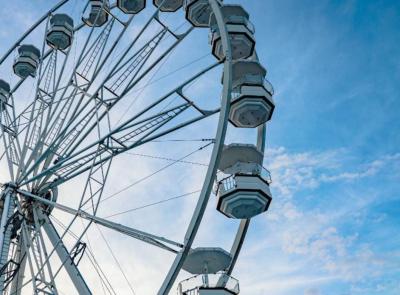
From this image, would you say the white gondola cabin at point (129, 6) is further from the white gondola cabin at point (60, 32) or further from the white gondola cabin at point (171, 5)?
the white gondola cabin at point (60, 32)

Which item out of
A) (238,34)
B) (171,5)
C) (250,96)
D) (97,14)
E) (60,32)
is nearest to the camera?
(250,96)

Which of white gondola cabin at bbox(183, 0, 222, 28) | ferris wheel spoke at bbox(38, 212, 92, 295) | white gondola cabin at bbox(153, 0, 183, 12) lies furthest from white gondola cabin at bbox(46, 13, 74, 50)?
ferris wheel spoke at bbox(38, 212, 92, 295)

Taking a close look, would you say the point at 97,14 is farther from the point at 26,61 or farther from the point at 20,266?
the point at 20,266

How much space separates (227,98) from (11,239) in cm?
893

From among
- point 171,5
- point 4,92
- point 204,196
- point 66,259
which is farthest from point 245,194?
point 4,92

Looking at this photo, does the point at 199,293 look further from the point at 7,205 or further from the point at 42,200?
the point at 7,205

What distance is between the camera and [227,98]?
15117mm

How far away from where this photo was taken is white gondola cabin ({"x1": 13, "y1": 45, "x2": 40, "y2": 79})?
83.0 ft

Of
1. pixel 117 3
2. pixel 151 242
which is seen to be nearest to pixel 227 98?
pixel 151 242

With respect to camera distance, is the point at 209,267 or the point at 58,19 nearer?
Result: the point at 209,267

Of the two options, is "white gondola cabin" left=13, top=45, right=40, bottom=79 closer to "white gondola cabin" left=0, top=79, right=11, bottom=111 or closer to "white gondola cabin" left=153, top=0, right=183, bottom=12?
"white gondola cabin" left=0, top=79, right=11, bottom=111

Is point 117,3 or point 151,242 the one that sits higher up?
point 117,3

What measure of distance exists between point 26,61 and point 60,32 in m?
2.59

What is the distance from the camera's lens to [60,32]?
2400 centimetres
